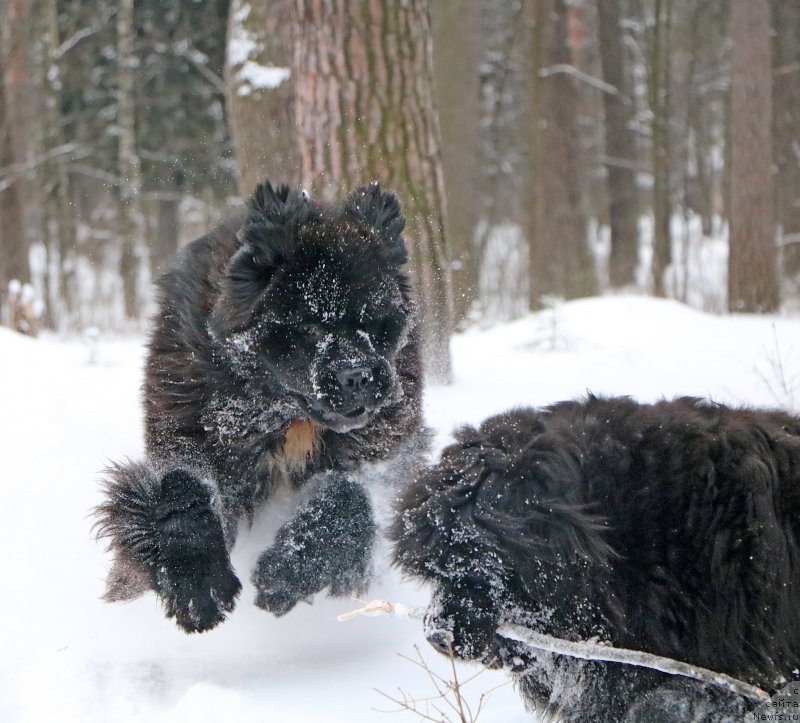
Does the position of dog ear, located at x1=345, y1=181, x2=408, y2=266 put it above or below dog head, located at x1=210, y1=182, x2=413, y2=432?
above

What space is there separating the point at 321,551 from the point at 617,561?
1495 mm

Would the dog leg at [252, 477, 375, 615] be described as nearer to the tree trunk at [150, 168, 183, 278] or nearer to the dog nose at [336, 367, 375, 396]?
the dog nose at [336, 367, 375, 396]

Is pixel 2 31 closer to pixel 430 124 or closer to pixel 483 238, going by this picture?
pixel 483 238

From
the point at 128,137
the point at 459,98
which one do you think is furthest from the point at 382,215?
the point at 128,137

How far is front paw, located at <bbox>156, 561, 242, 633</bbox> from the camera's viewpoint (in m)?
3.31

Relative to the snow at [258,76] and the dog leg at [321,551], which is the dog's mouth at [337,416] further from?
the snow at [258,76]

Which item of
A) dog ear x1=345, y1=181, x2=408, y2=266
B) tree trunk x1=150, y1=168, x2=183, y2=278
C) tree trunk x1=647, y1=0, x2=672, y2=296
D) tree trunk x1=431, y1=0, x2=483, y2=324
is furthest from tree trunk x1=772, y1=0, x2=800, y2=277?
dog ear x1=345, y1=181, x2=408, y2=266

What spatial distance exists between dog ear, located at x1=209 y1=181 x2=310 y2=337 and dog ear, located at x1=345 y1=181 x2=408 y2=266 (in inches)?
14.6

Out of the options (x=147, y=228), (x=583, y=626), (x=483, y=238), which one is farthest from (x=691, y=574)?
(x=147, y=228)

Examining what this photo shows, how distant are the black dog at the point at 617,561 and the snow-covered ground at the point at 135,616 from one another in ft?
1.86

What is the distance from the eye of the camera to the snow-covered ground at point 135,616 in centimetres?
301

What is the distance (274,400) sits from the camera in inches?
150

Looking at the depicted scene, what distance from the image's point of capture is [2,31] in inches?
657

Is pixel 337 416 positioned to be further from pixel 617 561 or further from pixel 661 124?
pixel 661 124
